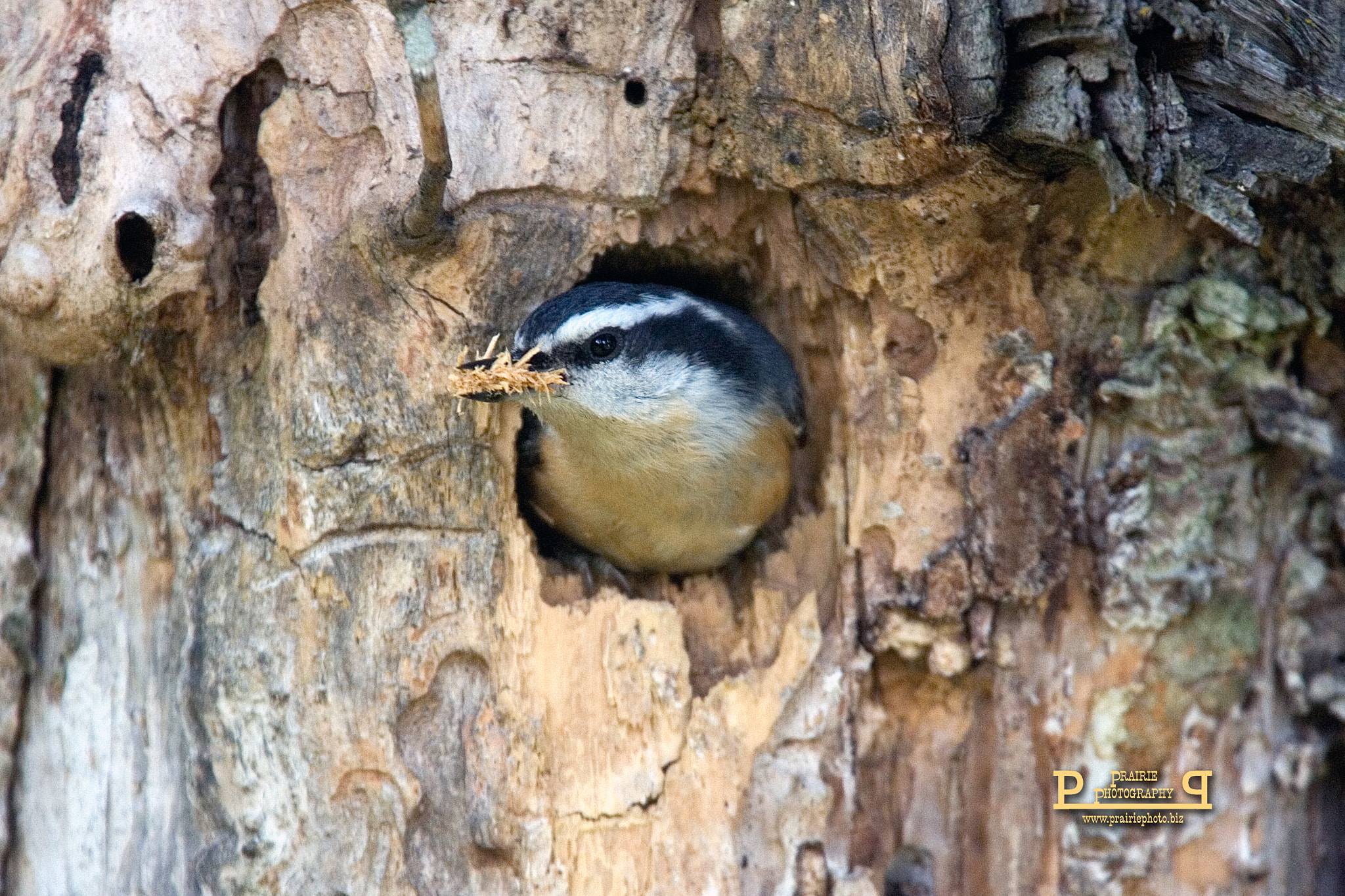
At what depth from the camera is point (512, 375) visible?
2.77 meters

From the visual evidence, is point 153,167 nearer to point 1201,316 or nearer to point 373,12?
point 373,12

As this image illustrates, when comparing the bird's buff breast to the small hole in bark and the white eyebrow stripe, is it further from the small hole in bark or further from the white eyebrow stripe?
the small hole in bark

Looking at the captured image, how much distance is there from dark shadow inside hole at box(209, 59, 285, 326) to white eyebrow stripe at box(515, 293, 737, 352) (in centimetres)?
60

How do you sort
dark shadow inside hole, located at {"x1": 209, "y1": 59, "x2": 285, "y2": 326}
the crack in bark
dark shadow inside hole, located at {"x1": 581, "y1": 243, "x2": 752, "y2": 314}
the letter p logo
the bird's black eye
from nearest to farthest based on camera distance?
the crack in bark, dark shadow inside hole, located at {"x1": 209, "y1": 59, "x2": 285, "y2": 326}, the bird's black eye, the letter p logo, dark shadow inside hole, located at {"x1": 581, "y1": 243, "x2": 752, "y2": 314}

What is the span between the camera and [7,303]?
2.70 metres

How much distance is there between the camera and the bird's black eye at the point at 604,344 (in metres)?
3.01

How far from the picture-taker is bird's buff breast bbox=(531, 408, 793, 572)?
3283 millimetres

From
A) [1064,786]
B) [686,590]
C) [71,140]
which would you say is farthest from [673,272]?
[1064,786]

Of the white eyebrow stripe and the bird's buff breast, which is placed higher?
the white eyebrow stripe

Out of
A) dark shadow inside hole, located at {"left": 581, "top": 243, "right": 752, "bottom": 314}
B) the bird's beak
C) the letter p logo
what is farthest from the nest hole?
the letter p logo

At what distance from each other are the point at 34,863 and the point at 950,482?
2.42m

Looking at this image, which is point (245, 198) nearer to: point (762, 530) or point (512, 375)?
point (512, 375)

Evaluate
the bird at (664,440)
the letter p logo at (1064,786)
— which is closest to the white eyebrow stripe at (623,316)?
the bird at (664,440)

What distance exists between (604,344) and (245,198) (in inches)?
33.5
